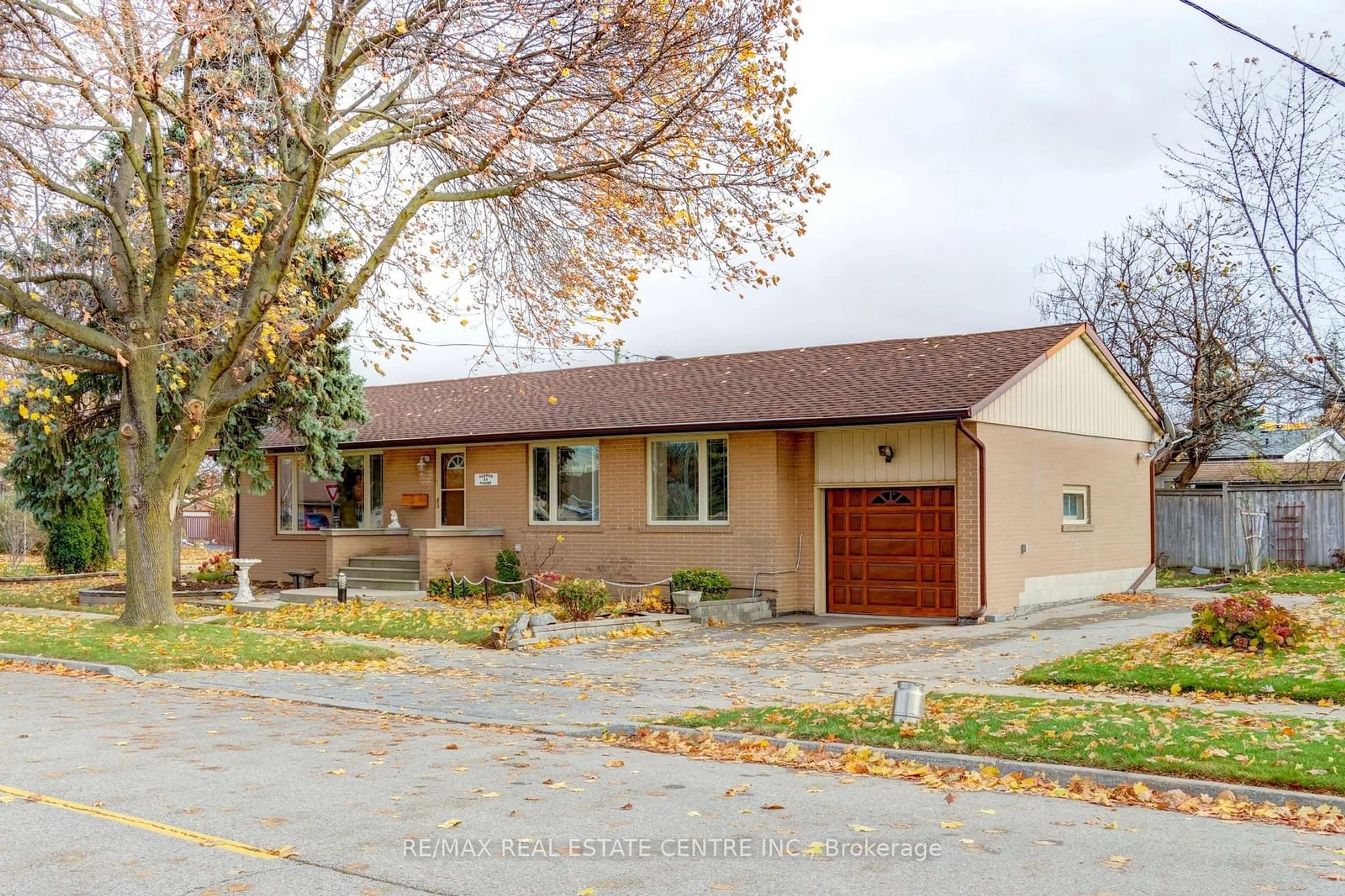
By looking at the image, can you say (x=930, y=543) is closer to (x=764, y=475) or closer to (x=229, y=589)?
(x=764, y=475)

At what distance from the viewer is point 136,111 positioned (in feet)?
56.6

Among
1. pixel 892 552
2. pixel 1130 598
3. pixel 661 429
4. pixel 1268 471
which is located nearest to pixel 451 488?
pixel 661 429

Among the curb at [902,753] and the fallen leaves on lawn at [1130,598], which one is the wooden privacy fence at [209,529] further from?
the curb at [902,753]

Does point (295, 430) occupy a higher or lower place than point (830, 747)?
higher

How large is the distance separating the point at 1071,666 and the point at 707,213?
7.06 meters

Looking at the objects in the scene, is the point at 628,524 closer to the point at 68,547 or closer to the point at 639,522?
the point at 639,522

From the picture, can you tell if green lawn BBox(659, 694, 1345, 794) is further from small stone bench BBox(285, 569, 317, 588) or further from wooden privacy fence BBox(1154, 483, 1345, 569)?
wooden privacy fence BBox(1154, 483, 1345, 569)

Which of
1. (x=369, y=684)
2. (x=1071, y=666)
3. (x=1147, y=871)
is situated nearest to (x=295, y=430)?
(x=369, y=684)

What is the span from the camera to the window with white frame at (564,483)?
23281 millimetres

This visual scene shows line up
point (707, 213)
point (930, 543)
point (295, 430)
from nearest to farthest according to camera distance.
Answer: point (707, 213)
point (930, 543)
point (295, 430)

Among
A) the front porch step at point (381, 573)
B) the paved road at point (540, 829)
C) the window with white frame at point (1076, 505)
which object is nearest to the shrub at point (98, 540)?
the front porch step at point (381, 573)

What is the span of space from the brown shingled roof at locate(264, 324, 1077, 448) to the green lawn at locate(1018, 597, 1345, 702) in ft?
18.2

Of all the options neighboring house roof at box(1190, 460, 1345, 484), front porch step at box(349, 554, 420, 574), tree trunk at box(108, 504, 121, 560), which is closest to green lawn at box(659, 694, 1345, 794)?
front porch step at box(349, 554, 420, 574)

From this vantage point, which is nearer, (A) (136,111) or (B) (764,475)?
(A) (136,111)
